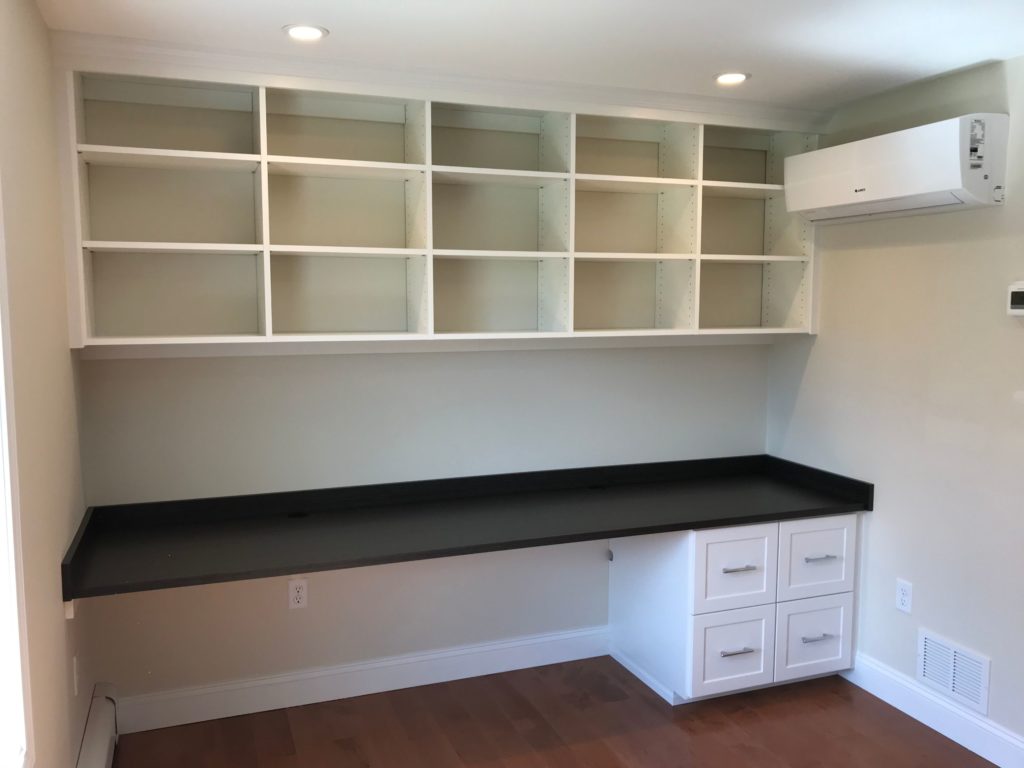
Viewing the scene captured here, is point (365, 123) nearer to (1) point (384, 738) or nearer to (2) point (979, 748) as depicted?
(1) point (384, 738)

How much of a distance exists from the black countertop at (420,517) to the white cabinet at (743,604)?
0.11 meters

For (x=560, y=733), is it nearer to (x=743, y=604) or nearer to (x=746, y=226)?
(x=743, y=604)

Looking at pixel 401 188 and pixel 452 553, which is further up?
pixel 401 188

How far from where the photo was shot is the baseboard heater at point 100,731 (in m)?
2.37

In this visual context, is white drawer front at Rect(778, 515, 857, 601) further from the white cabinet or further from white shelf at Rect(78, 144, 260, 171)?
white shelf at Rect(78, 144, 260, 171)

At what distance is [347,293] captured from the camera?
2.92 meters

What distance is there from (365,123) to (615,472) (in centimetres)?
172

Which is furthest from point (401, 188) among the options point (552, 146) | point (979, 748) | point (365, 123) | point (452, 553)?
point (979, 748)

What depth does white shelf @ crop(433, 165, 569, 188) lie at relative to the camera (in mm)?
2730

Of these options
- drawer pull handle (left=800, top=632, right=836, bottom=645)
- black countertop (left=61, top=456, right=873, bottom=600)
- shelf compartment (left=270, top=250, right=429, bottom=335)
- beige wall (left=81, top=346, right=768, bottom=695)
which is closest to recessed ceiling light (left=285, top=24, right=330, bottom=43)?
shelf compartment (left=270, top=250, right=429, bottom=335)

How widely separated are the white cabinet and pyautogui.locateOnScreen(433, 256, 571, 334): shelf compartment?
991 mm

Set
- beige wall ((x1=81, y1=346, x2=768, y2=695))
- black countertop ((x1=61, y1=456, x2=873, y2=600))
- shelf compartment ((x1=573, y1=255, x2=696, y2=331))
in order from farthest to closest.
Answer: shelf compartment ((x1=573, y1=255, x2=696, y2=331)), beige wall ((x1=81, y1=346, x2=768, y2=695)), black countertop ((x1=61, y1=456, x2=873, y2=600))

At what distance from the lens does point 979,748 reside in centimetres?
265

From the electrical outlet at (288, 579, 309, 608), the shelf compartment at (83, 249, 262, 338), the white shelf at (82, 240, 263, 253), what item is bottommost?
the electrical outlet at (288, 579, 309, 608)
